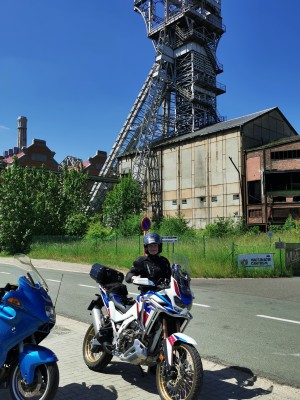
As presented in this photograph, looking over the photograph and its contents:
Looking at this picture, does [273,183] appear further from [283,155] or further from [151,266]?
[151,266]

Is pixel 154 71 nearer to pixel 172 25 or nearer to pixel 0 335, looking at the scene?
pixel 172 25

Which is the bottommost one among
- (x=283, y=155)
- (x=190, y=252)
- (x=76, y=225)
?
(x=190, y=252)

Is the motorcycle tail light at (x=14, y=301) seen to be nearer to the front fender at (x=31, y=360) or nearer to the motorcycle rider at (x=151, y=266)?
the front fender at (x=31, y=360)

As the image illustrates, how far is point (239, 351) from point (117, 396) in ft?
8.48

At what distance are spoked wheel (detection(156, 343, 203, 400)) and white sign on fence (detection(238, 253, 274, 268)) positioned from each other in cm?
1534

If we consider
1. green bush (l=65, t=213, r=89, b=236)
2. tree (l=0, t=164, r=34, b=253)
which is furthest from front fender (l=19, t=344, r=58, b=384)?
green bush (l=65, t=213, r=89, b=236)

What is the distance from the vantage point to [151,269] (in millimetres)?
4594

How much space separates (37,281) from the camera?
161 inches

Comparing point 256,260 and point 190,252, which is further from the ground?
point 190,252

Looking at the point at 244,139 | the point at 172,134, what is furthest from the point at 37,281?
the point at 172,134

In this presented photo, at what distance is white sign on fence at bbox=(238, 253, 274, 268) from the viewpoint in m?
18.8

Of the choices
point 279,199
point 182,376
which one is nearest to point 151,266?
point 182,376

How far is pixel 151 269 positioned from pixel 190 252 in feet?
55.9

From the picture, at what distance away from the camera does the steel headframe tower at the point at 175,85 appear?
2384 inches
